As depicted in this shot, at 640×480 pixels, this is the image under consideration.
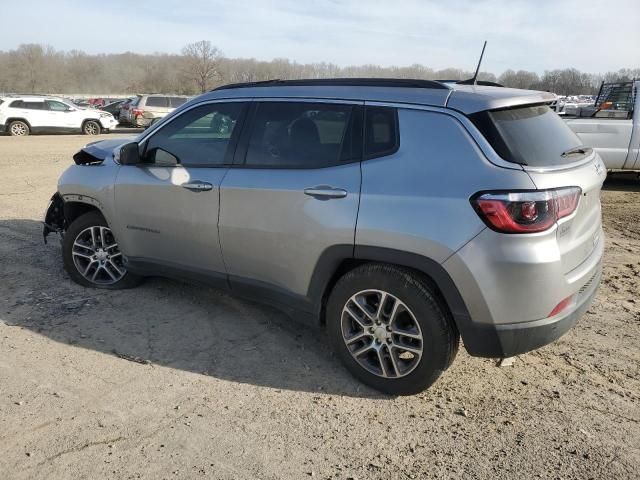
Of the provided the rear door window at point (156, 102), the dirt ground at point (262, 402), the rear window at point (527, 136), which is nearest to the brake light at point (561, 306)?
the dirt ground at point (262, 402)

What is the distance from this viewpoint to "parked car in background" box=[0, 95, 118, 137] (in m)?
22.4

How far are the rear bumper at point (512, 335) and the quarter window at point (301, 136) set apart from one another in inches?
49.0

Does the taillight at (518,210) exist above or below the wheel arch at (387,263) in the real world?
above

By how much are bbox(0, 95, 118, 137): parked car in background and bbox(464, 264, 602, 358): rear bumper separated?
2375 cm

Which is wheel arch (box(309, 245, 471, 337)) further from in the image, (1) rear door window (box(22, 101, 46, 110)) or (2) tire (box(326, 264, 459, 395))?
(1) rear door window (box(22, 101, 46, 110))

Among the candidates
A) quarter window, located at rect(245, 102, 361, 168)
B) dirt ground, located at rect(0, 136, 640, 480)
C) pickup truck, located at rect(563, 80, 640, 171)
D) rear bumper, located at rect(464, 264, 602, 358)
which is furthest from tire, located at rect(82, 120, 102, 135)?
rear bumper, located at rect(464, 264, 602, 358)

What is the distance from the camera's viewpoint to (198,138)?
430 cm

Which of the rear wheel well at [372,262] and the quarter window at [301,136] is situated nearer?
the rear wheel well at [372,262]

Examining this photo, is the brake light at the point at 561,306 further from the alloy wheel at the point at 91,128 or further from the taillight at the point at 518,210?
the alloy wheel at the point at 91,128

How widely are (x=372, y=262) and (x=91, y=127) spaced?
23817mm

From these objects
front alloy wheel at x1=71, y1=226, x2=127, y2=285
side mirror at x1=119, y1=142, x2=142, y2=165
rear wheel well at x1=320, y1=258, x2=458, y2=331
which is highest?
side mirror at x1=119, y1=142, x2=142, y2=165

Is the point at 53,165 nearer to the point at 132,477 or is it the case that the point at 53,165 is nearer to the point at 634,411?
the point at 132,477

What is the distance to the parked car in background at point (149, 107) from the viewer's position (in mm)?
26797

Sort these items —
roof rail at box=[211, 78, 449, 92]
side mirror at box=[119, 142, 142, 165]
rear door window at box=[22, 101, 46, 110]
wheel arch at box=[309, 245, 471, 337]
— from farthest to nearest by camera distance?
rear door window at box=[22, 101, 46, 110], side mirror at box=[119, 142, 142, 165], roof rail at box=[211, 78, 449, 92], wheel arch at box=[309, 245, 471, 337]
